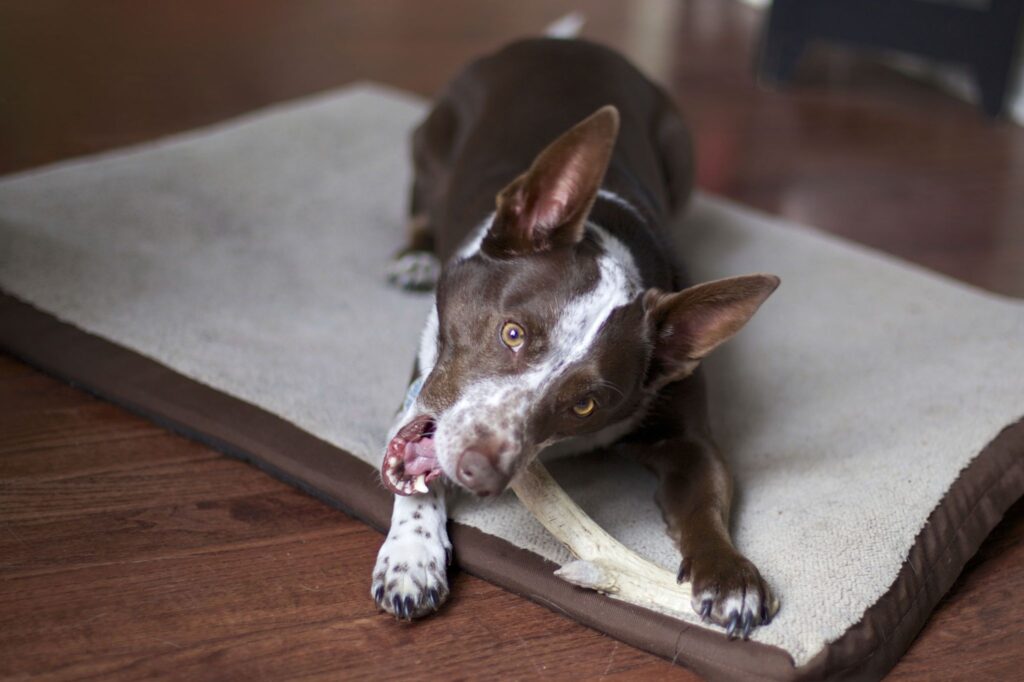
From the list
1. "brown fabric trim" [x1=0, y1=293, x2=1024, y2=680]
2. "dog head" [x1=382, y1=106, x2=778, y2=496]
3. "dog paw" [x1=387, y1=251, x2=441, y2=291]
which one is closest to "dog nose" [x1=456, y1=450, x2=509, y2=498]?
"dog head" [x1=382, y1=106, x2=778, y2=496]

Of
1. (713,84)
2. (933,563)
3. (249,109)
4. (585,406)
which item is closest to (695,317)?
(585,406)

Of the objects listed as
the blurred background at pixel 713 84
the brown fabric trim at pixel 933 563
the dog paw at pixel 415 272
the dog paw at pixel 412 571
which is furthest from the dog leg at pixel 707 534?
the blurred background at pixel 713 84

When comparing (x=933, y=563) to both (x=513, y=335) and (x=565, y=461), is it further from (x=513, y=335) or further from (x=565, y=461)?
(x=513, y=335)

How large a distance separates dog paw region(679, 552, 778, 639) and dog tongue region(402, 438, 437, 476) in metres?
0.47

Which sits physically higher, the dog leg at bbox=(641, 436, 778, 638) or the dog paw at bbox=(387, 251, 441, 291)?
the dog leg at bbox=(641, 436, 778, 638)

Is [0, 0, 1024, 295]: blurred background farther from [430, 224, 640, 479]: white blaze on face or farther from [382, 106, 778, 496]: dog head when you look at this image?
[430, 224, 640, 479]: white blaze on face

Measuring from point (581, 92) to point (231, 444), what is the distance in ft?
3.93

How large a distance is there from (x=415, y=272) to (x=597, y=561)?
1328 millimetres

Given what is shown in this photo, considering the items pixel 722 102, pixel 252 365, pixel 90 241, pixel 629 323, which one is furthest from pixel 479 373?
pixel 722 102

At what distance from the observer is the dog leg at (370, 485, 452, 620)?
6.23ft

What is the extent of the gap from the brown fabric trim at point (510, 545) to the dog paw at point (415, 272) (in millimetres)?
745

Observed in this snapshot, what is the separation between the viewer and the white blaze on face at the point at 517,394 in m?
1.81

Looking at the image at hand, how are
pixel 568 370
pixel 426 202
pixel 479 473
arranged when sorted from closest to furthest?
1. pixel 479 473
2. pixel 568 370
3. pixel 426 202

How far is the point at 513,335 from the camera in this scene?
1899 millimetres
